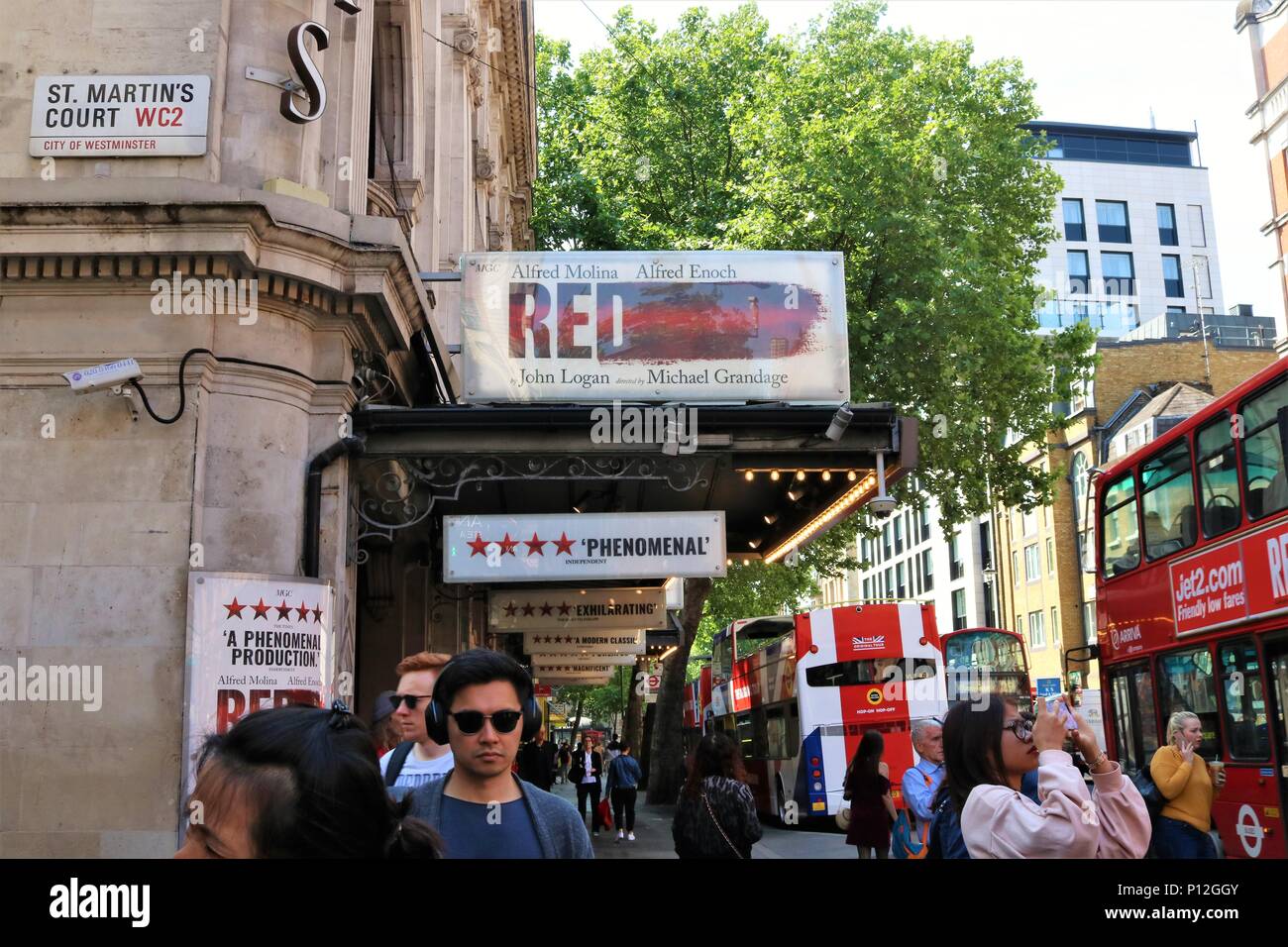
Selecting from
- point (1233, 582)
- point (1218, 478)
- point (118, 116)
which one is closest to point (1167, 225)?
point (1218, 478)

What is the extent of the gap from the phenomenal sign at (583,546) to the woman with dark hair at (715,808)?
390cm

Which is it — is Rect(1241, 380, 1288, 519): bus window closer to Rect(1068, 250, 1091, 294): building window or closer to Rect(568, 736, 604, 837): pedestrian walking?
Rect(568, 736, 604, 837): pedestrian walking

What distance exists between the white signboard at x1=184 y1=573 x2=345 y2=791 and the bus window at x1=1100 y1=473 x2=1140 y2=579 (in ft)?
30.5

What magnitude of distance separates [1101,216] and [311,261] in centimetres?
7762

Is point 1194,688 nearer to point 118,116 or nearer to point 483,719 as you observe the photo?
point 483,719

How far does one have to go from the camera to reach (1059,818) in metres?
3.53

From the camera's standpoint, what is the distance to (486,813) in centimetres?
326

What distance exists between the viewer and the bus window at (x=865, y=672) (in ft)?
77.7

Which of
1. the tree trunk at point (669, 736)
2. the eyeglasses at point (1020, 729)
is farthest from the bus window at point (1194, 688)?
the tree trunk at point (669, 736)

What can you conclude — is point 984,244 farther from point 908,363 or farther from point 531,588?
point 531,588

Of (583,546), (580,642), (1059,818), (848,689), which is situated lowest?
(1059,818)

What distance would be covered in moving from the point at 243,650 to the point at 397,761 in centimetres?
454

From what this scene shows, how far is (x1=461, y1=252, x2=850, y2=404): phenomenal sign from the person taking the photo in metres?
11.1
